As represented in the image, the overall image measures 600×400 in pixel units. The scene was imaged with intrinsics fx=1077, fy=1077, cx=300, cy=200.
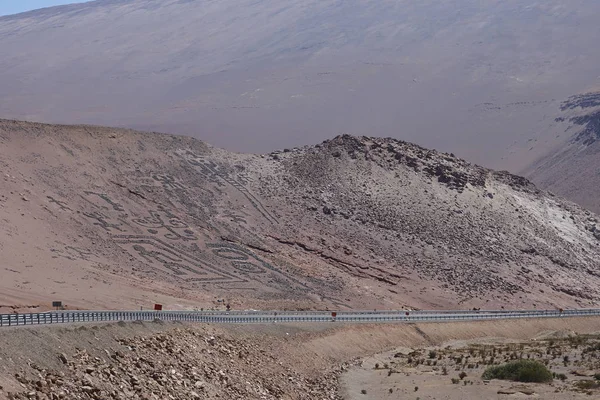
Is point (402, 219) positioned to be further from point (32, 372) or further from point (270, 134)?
point (270, 134)

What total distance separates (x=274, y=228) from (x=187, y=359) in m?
37.3

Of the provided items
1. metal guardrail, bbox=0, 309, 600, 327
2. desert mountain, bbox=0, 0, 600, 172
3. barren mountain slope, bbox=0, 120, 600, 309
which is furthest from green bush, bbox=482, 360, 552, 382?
desert mountain, bbox=0, 0, 600, 172

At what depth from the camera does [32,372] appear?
23484 millimetres

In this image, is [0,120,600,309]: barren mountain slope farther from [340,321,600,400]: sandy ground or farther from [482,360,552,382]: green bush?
[482,360,552,382]: green bush

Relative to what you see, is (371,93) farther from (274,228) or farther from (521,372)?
(521,372)

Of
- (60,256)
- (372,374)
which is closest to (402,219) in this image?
(60,256)

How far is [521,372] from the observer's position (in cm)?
3728

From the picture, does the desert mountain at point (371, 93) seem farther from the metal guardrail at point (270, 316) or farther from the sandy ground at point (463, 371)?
the sandy ground at point (463, 371)

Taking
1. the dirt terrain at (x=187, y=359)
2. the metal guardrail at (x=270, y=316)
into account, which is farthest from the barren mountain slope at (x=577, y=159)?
the dirt terrain at (x=187, y=359)

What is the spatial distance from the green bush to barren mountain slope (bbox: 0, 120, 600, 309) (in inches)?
655

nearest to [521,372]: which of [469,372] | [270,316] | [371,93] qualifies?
Answer: [469,372]

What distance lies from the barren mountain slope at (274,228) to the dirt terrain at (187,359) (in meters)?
8.07

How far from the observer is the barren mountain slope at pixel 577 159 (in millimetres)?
125125

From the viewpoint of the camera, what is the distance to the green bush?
36.9 m
